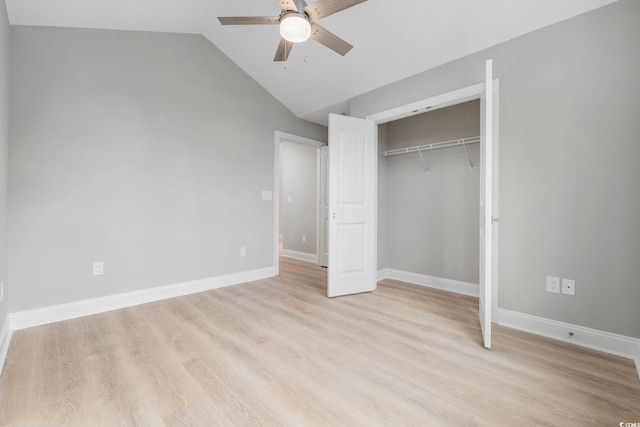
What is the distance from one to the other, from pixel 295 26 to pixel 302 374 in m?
2.29

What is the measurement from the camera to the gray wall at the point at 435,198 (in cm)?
340

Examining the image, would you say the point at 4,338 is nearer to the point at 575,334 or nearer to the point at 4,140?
the point at 4,140

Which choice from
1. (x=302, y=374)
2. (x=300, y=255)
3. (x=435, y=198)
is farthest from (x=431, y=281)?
(x=300, y=255)

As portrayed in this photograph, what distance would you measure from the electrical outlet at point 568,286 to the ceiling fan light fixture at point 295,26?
108 inches

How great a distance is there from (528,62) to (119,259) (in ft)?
13.9

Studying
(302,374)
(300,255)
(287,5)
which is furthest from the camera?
(300,255)

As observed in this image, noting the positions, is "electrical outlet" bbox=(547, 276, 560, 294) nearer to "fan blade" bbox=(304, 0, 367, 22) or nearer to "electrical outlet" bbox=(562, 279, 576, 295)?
"electrical outlet" bbox=(562, 279, 576, 295)

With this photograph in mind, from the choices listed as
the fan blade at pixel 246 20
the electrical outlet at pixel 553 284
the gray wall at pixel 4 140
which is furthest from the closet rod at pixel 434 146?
the gray wall at pixel 4 140

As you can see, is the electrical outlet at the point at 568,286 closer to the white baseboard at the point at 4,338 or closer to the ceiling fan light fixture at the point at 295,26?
the ceiling fan light fixture at the point at 295,26

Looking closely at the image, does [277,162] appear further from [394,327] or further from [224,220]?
[394,327]

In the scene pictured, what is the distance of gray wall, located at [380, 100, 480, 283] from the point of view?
11.1 feet

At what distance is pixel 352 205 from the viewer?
3.41 meters

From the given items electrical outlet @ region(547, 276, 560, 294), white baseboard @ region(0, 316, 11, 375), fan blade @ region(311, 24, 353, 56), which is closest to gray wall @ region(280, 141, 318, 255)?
fan blade @ region(311, 24, 353, 56)

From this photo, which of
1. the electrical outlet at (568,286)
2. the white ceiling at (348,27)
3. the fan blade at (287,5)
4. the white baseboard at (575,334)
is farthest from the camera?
the white ceiling at (348,27)
